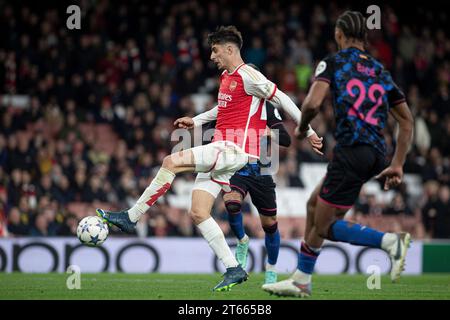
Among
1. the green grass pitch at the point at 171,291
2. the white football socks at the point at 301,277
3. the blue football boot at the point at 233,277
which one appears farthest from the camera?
the blue football boot at the point at 233,277

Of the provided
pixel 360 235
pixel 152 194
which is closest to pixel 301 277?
pixel 360 235

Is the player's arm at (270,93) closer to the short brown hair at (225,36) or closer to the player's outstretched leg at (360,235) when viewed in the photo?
the short brown hair at (225,36)

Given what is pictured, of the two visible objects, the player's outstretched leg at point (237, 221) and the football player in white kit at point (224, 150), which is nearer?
the football player in white kit at point (224, 150)

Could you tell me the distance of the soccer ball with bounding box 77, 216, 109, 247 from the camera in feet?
27.6

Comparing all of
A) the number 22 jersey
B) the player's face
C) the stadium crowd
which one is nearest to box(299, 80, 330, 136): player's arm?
the number 22 jersey

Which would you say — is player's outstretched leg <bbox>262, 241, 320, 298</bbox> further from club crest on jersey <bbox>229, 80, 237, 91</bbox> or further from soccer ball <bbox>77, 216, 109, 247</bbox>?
club crest on jersey <bbox>229, 80, 237, 91</bbox>

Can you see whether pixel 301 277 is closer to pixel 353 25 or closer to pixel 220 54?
pixel 353 25

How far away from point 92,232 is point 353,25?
335 centimetres

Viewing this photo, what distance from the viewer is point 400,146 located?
287 inches

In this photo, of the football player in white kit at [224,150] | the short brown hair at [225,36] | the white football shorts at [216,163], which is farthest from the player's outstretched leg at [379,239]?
the short brown hair at [225,36]

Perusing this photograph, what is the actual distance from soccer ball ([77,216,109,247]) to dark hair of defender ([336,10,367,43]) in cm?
317

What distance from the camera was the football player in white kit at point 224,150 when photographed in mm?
8469

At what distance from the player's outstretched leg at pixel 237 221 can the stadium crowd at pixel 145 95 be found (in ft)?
21.3

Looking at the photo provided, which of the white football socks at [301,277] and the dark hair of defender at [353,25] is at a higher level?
the dark hair of defender at [353,25]
